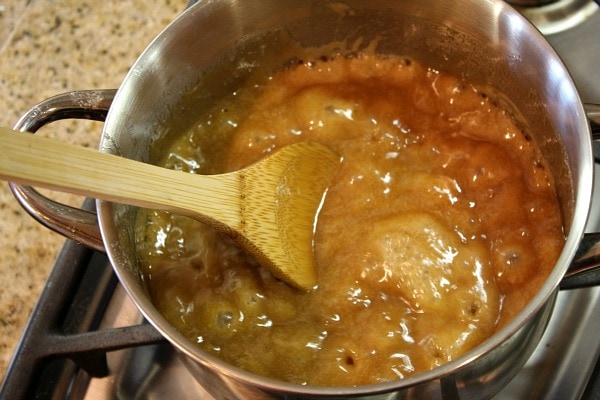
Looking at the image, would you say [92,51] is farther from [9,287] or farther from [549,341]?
[549,341]

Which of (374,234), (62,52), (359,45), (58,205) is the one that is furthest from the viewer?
(62,52)

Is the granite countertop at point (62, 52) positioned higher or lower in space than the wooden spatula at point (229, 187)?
lower

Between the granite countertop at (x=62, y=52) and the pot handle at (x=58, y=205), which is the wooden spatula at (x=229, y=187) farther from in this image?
the granite countertop at (x=62, y=52)

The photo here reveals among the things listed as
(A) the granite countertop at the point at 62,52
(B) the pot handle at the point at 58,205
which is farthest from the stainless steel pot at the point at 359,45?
(A) the granite countertop at the point at 62,52

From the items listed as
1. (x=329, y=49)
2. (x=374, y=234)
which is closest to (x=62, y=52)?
(x=329, y=49)

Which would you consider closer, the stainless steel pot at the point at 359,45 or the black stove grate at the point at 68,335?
the stainless steel pot at the point at 359,45

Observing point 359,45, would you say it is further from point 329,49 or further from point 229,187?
point 229,187
